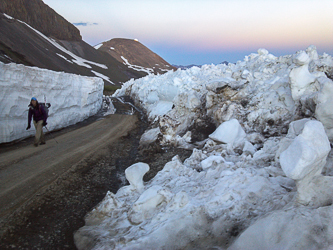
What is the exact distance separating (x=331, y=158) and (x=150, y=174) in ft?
15.7

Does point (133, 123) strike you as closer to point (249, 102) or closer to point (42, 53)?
point (249, 102)

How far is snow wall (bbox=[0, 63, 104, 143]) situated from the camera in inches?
341

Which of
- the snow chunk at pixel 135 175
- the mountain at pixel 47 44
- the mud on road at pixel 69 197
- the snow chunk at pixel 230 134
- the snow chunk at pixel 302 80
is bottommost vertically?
the mud on road at pixel 69 197

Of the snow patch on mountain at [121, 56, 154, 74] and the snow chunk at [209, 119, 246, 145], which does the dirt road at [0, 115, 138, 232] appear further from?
the snow patch on mountain at [121, 56, 154, 74]

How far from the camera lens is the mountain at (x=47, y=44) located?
153 ft

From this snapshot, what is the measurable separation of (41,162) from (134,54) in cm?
11281

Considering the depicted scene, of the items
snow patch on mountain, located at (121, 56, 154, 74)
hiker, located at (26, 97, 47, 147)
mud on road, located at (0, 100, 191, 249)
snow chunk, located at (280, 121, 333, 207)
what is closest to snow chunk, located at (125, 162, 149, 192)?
mud on road, located at (0, 100, 191, 249)

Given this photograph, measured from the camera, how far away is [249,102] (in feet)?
31.6

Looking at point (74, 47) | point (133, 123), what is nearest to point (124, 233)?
point (133, 123)

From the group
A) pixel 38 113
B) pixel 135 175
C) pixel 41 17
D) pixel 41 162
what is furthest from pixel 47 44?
pixel 135 175

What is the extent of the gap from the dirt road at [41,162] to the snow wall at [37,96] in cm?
109

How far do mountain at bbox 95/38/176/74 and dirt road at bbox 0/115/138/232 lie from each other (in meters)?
92.0

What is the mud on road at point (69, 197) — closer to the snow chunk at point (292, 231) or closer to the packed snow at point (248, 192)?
the packed snow at point (248, 192)

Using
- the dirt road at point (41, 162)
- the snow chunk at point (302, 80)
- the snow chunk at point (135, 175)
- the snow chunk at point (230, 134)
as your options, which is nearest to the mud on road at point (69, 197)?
the dirt road at point (41, 162)
